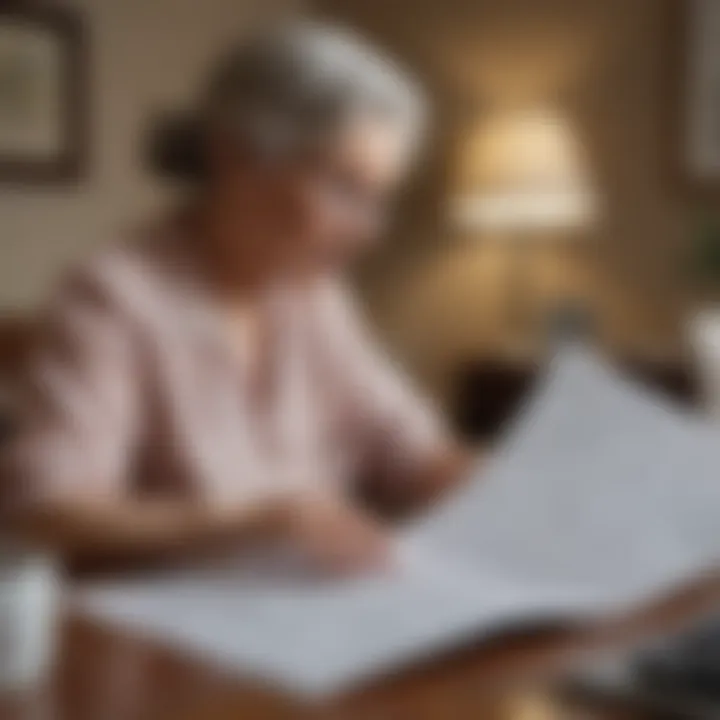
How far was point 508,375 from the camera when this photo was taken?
2572mm

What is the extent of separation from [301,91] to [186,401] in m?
0.24

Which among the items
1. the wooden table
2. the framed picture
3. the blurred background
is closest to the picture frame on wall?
the blurred background

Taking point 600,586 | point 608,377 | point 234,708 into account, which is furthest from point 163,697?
point 608,377

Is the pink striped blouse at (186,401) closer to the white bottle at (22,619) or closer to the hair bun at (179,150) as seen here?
the hair bun at (179,150)

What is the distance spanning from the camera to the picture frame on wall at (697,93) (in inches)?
107

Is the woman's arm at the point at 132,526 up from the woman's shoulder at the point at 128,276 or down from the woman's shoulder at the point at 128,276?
down

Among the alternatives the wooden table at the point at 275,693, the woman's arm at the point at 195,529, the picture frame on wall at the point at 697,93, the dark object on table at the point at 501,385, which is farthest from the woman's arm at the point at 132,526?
the picture frame on wall at the point at 697,93

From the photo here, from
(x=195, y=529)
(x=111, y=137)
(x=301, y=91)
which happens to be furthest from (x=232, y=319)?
(x=111, y=137)

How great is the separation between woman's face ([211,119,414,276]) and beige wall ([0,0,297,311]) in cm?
175

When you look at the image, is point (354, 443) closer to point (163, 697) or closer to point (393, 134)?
point (393, 134)

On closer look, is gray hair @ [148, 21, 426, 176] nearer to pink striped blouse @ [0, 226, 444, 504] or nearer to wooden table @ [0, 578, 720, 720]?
pink striped blouse @ [0, 226, 444, 504]

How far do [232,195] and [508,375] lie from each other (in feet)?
5.37

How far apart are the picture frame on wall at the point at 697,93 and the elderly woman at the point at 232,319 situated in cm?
178

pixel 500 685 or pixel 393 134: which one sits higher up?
pixel 393 134
